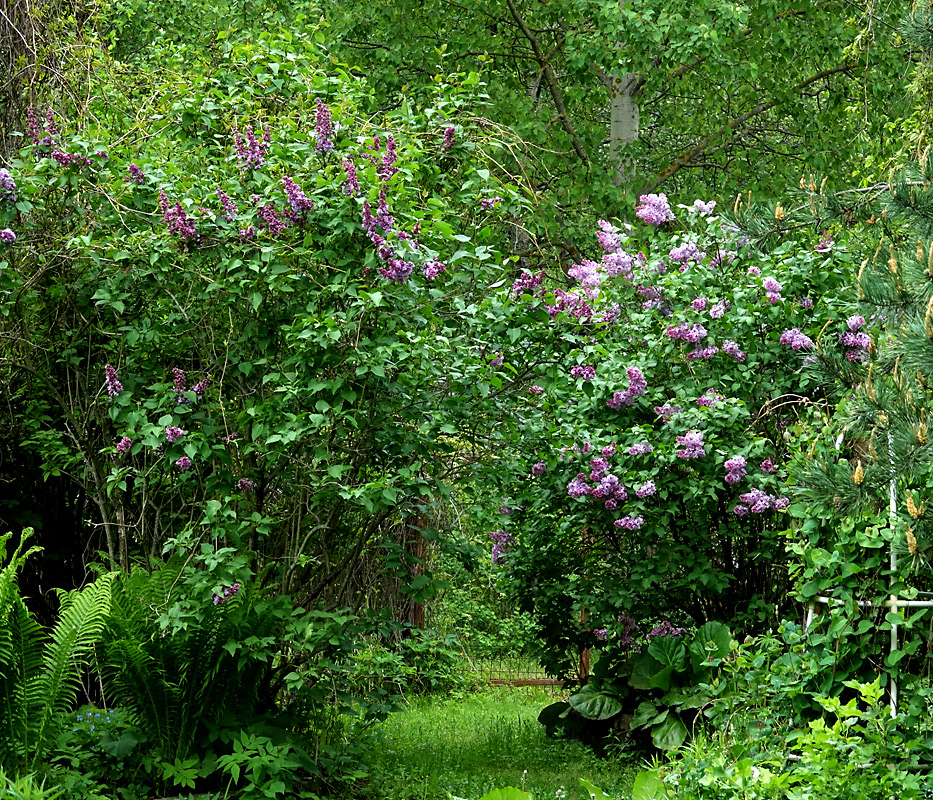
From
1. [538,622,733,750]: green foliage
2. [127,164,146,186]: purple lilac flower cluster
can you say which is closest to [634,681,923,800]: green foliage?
[538,622,733,750]: green foliage

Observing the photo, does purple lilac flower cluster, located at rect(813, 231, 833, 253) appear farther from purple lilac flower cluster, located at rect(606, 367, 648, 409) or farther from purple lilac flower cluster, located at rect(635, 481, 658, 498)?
purple lilac flower cluster, located at rect(635, 481, 658, 498)

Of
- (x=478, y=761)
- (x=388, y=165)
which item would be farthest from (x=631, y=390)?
(x=478, y=761)

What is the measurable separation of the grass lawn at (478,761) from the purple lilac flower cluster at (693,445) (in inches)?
69.0

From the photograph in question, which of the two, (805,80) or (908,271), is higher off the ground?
(805,80)

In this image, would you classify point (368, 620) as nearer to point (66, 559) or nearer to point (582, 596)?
point (582, 596)

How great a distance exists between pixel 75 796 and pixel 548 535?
3.33 metres

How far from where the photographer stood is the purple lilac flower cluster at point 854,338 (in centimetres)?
581

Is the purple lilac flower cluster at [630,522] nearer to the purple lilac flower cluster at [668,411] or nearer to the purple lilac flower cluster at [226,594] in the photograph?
the purple lilac flower cluster at [668,411]

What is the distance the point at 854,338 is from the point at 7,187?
4.27 meters

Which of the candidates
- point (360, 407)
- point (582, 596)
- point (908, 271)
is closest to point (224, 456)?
point (360, 407)

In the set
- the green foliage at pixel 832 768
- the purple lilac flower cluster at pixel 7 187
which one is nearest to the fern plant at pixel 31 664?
the purple lilac flower cluster at pixel 7 187

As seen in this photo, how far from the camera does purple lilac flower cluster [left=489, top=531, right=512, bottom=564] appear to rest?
7.40m

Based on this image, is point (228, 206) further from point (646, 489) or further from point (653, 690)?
point (653, 690)

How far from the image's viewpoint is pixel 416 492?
5.40m
